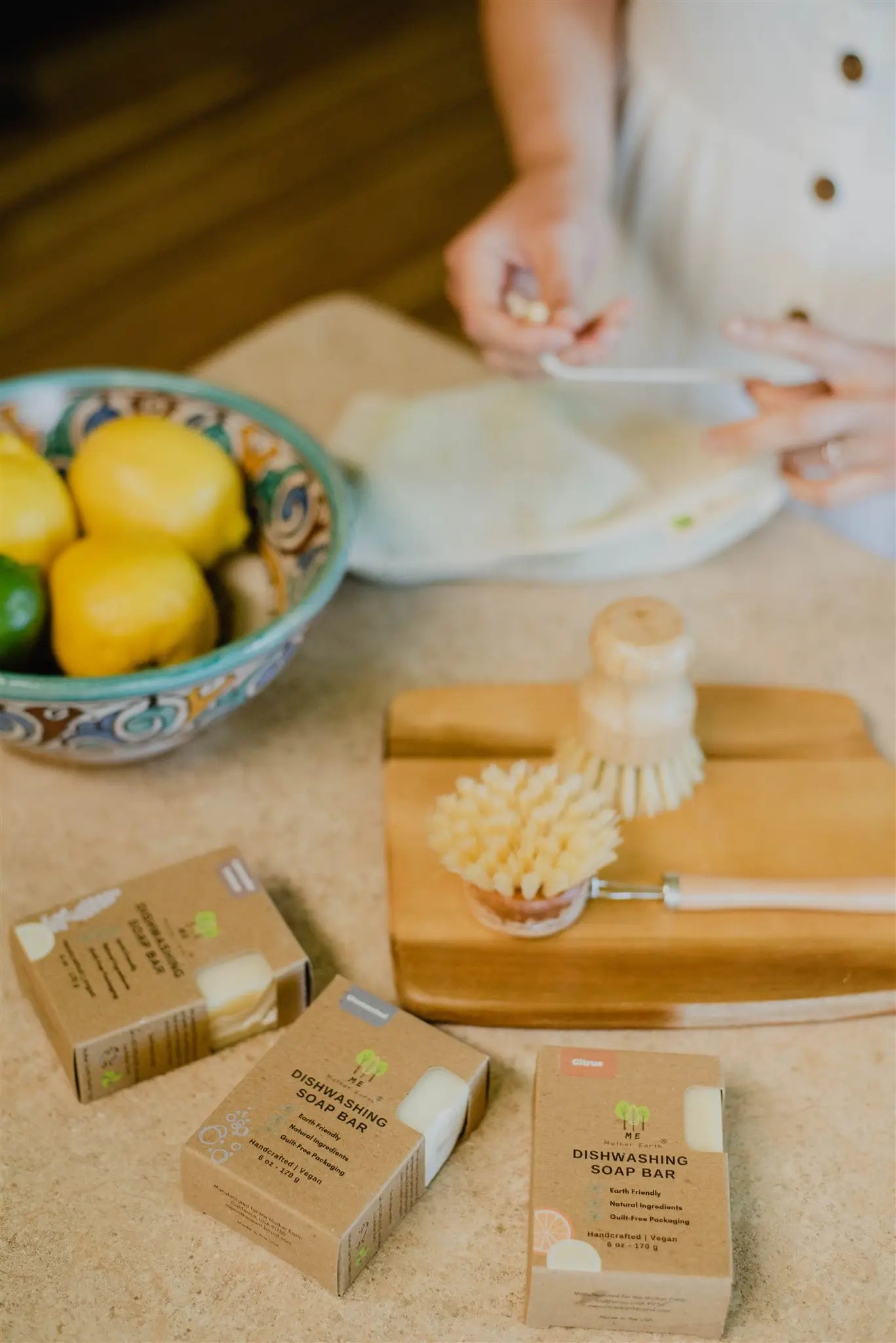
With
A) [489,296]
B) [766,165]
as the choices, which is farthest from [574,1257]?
[766,165]

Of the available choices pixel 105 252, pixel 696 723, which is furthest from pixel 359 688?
pixel 105 252

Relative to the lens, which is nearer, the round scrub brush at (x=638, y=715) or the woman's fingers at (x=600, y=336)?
the round scrub brush at (x=638, y=715)

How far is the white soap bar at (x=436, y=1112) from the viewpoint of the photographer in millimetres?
564

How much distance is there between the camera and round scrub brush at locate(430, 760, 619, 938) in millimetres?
635

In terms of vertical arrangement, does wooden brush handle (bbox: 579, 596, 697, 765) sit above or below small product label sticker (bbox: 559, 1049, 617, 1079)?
above

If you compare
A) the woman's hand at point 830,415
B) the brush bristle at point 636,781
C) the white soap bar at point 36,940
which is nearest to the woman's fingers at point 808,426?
the woman's hand at point 830,415

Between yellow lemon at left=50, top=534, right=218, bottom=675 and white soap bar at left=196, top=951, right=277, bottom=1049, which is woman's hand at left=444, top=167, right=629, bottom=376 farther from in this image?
white soap bar at left=196, top=951, right=277, bottom=1049

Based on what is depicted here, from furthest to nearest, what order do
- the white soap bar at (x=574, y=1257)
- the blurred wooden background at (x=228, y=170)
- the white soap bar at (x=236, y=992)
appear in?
the blurred wooden background at (x=228, y=170) < the white soap bar at (x=236, y=992) < the white soap bar at (x=574, y=1257)

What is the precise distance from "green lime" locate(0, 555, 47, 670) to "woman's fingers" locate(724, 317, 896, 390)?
0.43 metres

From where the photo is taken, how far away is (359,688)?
85cm

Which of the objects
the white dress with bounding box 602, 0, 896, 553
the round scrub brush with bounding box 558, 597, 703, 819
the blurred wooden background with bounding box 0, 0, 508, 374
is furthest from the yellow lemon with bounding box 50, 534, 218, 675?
the blurred wooden background with bounding box 0, 0, 508, 374

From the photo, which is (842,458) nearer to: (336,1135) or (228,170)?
(336,1135)

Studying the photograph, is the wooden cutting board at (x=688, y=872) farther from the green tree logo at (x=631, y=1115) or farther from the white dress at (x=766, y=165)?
the white dress at (x=766, y=165)

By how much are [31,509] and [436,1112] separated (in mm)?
394
